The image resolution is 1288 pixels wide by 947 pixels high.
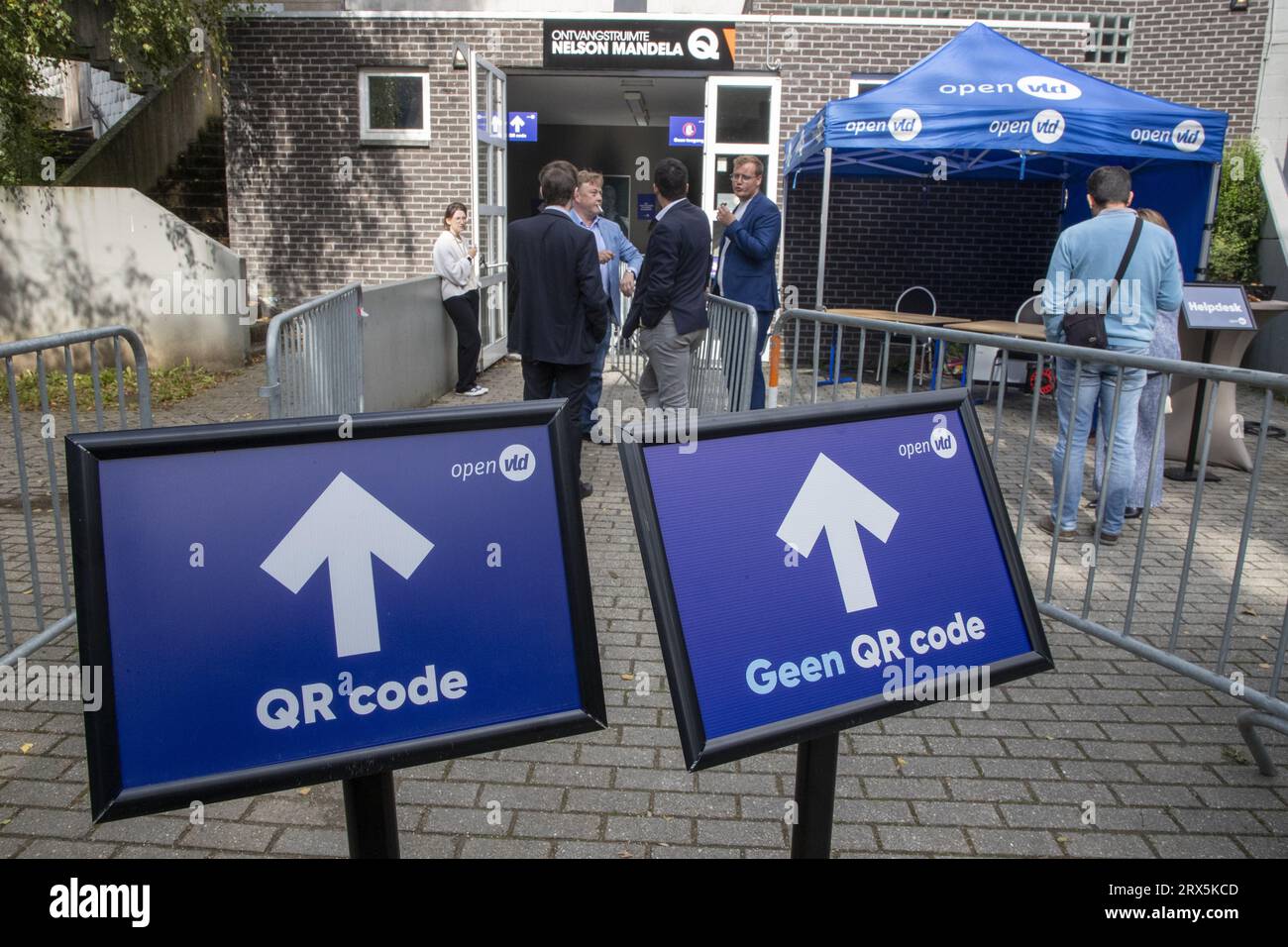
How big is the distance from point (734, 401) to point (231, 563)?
5.79 m

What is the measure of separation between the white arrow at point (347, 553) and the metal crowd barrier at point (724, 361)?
5.12 metres

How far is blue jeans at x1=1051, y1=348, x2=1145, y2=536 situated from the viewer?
561cm

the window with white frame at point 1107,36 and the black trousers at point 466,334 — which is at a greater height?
the window with white frame at point 1107,36

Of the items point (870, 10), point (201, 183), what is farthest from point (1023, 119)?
point (201, 183)

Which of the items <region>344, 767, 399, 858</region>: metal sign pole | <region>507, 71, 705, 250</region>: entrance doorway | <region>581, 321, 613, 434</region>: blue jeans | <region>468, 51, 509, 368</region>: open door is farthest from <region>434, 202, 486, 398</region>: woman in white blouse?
<region>507, 71, 705, 250</region>: entrance doorway

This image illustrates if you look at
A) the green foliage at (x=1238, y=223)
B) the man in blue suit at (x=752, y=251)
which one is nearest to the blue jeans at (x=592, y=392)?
the man in blue suit at (x=752, y=251)

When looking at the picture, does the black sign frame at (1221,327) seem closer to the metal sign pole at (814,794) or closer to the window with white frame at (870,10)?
the metal sign pole at (814,794)

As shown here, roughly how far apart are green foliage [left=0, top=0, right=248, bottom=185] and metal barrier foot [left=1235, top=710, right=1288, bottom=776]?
11.0 m

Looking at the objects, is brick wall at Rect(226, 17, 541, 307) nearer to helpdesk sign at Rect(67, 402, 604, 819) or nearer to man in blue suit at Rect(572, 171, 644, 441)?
man in blue suit at Rect(572, 171, 644, 441)

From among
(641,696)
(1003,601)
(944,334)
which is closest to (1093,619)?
(944,334)

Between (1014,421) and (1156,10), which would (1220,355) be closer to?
(1014,421)

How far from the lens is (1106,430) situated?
18.6ft

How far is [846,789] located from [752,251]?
5.11 m

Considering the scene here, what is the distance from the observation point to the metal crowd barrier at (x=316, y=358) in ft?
15.0
